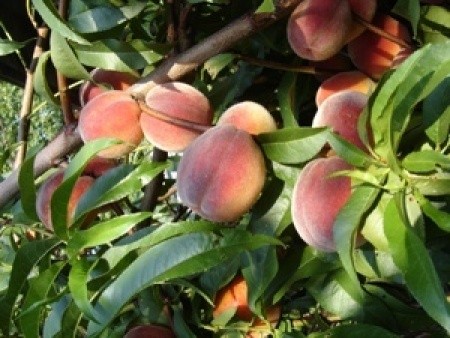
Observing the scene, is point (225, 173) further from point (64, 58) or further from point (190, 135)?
point (64, 58)

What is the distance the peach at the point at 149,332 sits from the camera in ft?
2.91

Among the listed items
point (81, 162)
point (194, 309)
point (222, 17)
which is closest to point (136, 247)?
point (81, 162)

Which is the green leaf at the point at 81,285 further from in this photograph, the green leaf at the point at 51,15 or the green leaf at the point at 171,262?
the green leaf at the point at 51,15

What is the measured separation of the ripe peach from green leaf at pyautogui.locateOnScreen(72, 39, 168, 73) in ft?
0.95

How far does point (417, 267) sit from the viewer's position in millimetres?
541

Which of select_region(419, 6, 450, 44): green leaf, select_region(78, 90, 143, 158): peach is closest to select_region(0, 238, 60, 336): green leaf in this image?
select_region(78, 90, 143, 158): peach

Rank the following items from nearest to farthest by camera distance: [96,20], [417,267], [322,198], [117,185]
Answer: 1. [417,267]
2. [322,198]
3. [117,185]
4. [96,20]

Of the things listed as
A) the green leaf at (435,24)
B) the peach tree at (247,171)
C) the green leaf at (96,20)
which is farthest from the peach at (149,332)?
the green leaf at (435,24)

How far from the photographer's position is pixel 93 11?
2.85 feet

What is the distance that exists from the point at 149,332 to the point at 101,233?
22cm

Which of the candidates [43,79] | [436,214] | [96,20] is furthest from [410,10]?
[43,79]

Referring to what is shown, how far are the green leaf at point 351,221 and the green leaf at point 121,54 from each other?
36 centimetres

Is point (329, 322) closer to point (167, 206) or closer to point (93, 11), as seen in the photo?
point (167, 206)

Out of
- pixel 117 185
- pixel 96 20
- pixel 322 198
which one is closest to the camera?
pixel 322 198
